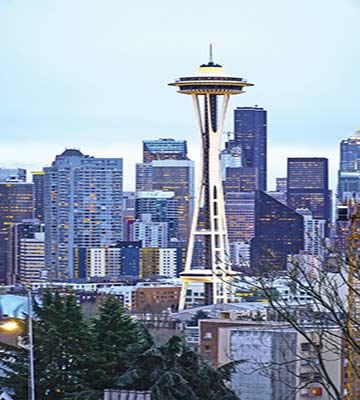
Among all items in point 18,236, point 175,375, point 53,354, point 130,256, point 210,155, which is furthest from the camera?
point 18,236

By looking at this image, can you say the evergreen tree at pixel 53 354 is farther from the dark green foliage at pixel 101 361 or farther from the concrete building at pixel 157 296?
the concrete building at pixel 157 296

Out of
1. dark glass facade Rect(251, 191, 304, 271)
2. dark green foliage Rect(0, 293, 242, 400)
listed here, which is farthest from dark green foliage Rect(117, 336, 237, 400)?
dark glass facade Rect(251, 191, 304, 271)

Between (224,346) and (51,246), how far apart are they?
105416 millimetres

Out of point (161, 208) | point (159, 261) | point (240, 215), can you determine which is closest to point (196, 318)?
point (159, 261)

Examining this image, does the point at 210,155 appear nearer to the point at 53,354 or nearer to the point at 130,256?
the point at 130,256

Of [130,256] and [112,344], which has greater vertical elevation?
[112,344]

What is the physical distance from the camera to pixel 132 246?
440 ft

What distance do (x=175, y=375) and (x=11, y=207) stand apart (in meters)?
123

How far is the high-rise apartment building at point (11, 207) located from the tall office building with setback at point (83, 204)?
195 centimetres

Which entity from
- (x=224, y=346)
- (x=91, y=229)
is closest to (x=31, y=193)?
(x=91, y=229)

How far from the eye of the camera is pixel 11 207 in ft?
466

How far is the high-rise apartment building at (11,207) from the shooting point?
13550 cm

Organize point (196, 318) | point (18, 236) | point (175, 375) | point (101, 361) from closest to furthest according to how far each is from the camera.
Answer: point (175, 375)
point (101, 361)
point (196, 318)
point (18, 236)

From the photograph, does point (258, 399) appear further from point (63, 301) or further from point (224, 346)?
point (63, 301)
